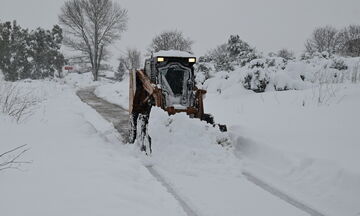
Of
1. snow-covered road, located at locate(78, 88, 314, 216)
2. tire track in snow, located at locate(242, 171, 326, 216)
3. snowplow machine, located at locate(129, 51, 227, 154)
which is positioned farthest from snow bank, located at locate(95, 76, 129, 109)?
tire track in snow, located at locate(242, 171, 326, 216)

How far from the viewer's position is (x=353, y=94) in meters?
8.65

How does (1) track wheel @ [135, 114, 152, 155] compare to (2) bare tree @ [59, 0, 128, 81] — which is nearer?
(1) track wheel @ [135, 114, 152, 155]

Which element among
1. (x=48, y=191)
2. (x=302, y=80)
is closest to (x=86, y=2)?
(x=302, y=80)

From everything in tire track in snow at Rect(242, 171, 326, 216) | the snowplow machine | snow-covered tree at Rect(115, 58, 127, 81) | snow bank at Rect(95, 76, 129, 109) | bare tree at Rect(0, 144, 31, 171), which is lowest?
tire track in snow at Rect(242, 171, 326, 216)

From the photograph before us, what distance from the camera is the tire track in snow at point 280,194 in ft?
14.3

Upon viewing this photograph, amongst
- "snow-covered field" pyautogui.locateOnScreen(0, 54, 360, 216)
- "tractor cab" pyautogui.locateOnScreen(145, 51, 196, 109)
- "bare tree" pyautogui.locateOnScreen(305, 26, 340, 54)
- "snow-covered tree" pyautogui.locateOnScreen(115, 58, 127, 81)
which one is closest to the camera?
"snow-covered field" pyautogui.locateOnScreen(0, 54, 360, 216)

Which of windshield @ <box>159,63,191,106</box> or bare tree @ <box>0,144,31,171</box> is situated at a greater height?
windshield @ <box>159,63,191,106</box>

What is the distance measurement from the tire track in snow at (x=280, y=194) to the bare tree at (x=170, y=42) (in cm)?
3457

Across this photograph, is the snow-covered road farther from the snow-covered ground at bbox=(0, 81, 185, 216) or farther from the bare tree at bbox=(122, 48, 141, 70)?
the bare tree at bbox=(122, 48, 141, 70)

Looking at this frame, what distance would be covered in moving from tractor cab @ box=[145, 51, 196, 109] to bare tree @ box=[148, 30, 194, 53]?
32216 millimetres

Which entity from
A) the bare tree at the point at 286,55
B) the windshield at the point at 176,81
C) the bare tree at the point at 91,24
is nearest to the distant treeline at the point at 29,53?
the bare tree at the point at 91,24

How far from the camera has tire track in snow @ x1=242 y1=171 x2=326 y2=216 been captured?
4.35 m

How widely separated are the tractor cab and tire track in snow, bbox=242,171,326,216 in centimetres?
230

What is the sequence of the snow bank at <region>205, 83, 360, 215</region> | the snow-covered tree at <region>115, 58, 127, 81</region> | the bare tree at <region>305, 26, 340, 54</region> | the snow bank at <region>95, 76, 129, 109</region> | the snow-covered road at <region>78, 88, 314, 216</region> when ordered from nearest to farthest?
the snow-covered road at <region>78, 88, 314, 216</region> < the snow bank at <region>205, 83, 360, 215</region> < the snow bank at <region>95, 76, 129, 109</region> < the bare tree at <region>305, 26, 340, 54</region> < the snow-covered tree at <region>115, 58, 127, 81</region>
